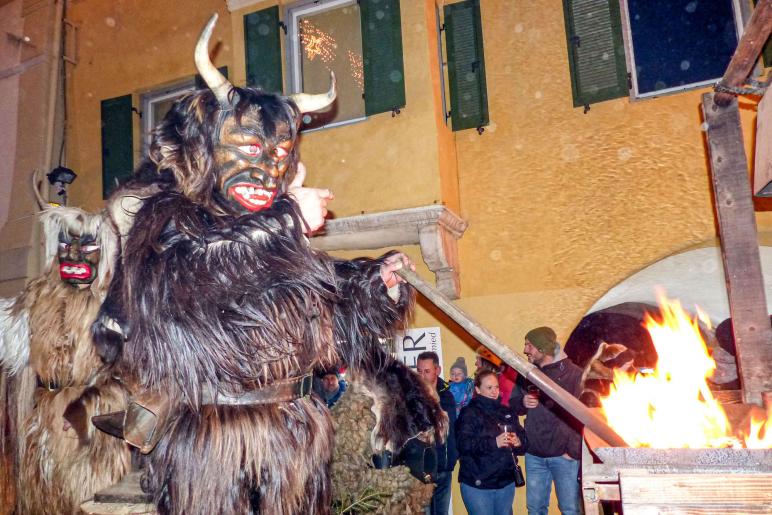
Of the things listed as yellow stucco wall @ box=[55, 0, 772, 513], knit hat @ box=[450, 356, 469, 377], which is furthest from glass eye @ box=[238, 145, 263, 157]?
knit hat @ box=[450, 356, 469, 377]

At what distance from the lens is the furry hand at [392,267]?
2857 mm

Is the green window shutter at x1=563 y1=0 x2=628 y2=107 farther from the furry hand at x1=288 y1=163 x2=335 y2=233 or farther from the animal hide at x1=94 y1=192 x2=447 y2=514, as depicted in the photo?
the animal hide at x1=94 y1=192 x2=447 y2=514

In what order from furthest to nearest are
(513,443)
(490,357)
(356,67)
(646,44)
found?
(356,67) < (646,44) < (490,357) < (513,443)

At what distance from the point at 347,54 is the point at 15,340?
5615 millimetres

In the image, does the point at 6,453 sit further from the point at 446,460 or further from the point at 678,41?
the point at 678,41

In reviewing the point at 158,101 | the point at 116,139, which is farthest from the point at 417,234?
the point at 116,139

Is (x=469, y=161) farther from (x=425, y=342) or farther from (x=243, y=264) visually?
(x=243, y=264)

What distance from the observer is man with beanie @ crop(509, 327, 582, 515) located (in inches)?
222

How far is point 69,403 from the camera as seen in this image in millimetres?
3551

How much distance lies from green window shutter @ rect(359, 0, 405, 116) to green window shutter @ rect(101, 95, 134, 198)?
14.4ft

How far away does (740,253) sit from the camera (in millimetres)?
3105

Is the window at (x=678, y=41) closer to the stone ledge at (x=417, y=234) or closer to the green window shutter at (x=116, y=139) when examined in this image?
the stone ledge at (x=417, y=234)

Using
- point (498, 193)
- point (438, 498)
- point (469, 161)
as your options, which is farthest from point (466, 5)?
point (438, 498)

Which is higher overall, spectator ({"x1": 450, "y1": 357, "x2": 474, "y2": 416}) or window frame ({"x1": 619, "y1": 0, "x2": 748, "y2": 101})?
window frame ({"x1": 619, "y1": 0, "x2": 748, "y2": 101})
